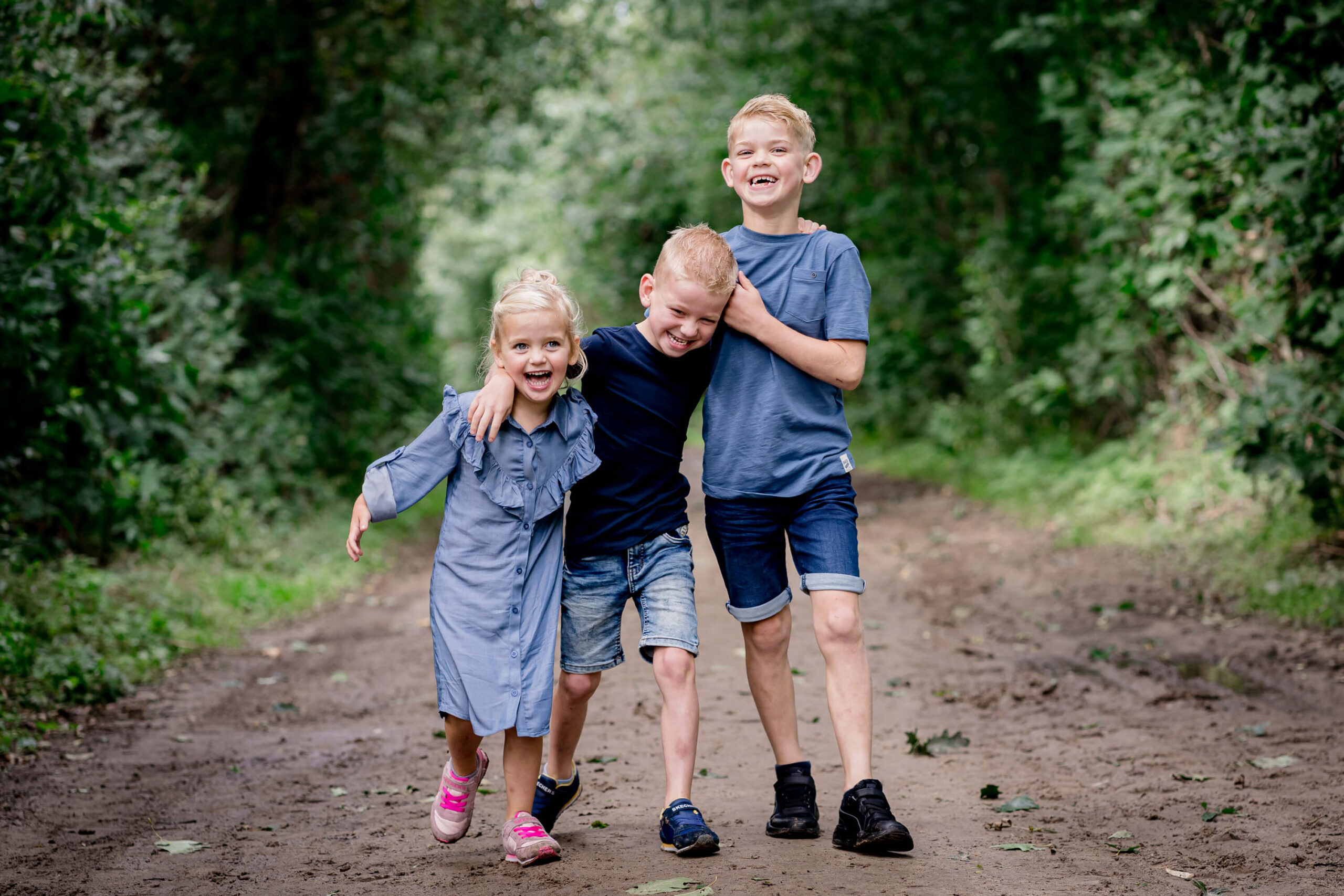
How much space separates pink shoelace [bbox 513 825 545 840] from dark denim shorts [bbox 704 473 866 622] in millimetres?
878

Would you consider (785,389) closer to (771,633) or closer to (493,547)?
(771,633)

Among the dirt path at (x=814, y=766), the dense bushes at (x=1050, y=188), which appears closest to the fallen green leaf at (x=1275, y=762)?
the dirt path at (x=814, y=766)

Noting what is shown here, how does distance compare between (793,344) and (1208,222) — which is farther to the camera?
(1208,222)

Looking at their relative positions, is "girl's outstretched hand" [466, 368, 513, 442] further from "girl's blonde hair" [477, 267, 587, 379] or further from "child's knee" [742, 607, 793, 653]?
"child's knee" [742, 607, 793, 653]

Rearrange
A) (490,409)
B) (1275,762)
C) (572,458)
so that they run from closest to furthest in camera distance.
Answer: (490,409) < (572,458) < (1275,762)

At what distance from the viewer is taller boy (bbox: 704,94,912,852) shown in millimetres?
3729

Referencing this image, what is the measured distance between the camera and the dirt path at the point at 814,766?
11.7 ft

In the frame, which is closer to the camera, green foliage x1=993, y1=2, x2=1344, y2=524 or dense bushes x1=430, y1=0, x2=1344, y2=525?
green foliage x1=993, y1=2, x2=1344, y2=524

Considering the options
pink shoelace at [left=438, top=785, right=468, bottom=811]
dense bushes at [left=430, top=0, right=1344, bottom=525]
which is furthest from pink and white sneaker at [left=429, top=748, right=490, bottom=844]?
dense bushes at [left=430, top=0, right=1344, bottom=525]

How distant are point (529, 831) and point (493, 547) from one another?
850mm

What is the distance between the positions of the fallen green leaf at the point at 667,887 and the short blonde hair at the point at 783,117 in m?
2.18

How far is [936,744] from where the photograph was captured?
5270 mm

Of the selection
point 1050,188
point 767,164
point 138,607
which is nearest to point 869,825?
point 767,164

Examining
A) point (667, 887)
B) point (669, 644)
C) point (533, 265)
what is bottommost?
point (667, 887)
